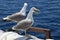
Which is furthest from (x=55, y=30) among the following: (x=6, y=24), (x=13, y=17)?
(x=13, y=17)

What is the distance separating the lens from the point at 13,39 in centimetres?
480

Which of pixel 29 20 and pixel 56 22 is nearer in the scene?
pixel 29 20

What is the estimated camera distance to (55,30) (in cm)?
1001

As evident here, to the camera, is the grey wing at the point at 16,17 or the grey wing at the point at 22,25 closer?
the grey wing at the point at 22,25

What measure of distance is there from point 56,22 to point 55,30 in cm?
166

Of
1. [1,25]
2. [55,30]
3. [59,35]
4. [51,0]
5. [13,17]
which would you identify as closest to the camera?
[13,17]

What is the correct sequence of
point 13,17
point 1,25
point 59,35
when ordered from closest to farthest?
point 13,17 < point 59,35 < point 1,25

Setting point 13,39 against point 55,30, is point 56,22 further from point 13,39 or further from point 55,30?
point 13,39

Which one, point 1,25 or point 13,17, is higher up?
point 13,17

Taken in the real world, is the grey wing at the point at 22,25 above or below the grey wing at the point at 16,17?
below

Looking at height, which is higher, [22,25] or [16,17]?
[16,17]

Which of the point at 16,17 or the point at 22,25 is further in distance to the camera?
the point at 16,17

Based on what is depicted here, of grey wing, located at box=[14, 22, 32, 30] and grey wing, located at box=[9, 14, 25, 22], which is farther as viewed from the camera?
grey wing, located at box=[9, 14, 25, 22]

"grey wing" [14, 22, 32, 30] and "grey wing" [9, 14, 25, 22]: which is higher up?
"grey wing" [9, 14, 25, 22]
